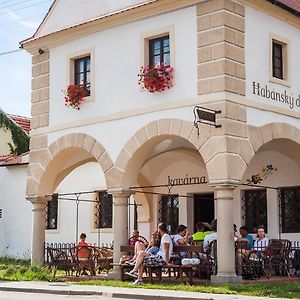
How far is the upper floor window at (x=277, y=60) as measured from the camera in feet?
63.0

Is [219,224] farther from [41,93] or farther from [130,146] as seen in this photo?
[41,93]

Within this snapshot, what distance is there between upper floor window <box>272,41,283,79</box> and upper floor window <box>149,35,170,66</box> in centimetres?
281

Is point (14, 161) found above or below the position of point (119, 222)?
above

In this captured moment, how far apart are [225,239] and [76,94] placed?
630cm

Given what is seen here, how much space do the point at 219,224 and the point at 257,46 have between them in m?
4.60

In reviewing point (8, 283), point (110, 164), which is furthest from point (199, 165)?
point (8, 283)

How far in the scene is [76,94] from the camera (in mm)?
20438

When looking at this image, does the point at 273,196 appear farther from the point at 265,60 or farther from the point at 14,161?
the point at 14,161

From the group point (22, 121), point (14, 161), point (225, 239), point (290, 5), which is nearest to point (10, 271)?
point (225, 239)

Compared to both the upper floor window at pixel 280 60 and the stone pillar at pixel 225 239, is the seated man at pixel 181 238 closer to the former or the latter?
the stone pillar at pixel 225 239

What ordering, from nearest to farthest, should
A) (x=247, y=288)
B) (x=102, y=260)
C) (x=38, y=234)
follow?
(x=247, y=288) → (x=102, y=260) → (x=38, y=234)

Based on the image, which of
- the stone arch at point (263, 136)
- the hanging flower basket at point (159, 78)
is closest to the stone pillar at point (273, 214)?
the stone arch at point (263, 136)

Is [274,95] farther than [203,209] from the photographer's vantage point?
No

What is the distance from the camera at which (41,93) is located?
2198cm
